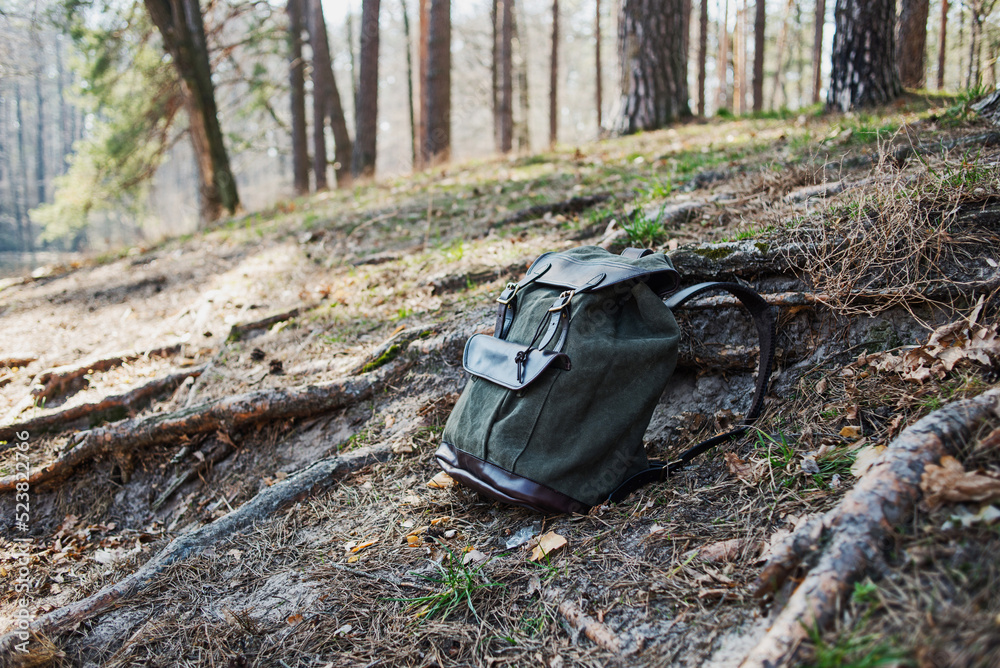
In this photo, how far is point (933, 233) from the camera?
2021mm

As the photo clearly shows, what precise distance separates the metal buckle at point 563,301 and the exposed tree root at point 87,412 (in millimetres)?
2990

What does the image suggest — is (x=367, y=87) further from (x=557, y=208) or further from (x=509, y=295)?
(x=509, y=295)

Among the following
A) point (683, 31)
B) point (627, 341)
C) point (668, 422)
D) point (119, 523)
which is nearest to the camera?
point (627, 341)

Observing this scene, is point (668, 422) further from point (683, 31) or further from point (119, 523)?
point (683, 31)

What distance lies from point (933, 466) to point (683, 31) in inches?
294

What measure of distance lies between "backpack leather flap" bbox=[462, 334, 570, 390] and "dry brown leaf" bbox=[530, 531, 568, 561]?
19.5 inches

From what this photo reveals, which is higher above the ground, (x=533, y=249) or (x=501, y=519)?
(x=533, y=249)

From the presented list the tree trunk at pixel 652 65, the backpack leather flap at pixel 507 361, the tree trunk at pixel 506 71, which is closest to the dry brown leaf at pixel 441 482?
the backpack leather flap at pixel 507 361

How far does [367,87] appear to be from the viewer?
1048cm

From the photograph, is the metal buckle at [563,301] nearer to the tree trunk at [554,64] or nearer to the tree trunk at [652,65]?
the tree trunk at [652,65]

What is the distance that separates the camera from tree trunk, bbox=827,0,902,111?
17.3ft

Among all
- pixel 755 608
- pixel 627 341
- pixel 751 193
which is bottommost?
pixel 755 608

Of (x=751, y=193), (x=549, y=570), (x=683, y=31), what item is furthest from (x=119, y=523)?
(x=683, y=31)

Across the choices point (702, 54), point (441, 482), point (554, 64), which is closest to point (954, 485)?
point (441, 482)
